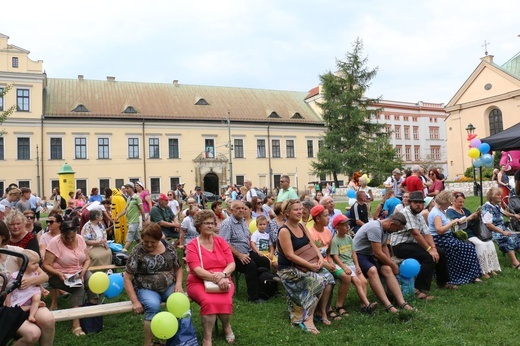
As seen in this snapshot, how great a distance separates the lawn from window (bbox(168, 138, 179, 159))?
3660 centimetres

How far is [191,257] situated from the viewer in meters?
4.87

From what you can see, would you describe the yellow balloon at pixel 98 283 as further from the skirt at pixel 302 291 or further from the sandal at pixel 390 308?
the sandal at pixel 390 308

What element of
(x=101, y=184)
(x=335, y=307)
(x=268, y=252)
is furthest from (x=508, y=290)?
(x=101, y=184)

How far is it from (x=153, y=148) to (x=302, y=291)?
37873mm

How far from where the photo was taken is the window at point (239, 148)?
43938mm

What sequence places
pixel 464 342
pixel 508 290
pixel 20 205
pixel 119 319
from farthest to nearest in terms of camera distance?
pixel 20 205, pixel 508 290, pixel 119 319, pixel 464 342

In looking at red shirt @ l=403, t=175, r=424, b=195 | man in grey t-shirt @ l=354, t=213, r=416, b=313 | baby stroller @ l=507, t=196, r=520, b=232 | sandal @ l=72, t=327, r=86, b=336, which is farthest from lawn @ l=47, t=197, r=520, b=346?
red shirt @ l=403, t=175, r=424, b=195

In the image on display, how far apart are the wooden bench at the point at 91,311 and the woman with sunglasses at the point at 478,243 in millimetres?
5539

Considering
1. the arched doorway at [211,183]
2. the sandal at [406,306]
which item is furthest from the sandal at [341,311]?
the arched doorway at [211,183]

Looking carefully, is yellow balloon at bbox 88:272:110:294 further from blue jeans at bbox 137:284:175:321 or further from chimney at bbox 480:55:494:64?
chimney at bbox 480:55:494:64

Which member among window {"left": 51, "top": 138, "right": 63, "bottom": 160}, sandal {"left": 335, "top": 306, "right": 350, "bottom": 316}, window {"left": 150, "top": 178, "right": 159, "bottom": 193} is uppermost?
window {"left": 51, "top": 138, "right": 63, "bottom": 160}

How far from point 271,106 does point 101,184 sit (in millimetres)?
19066

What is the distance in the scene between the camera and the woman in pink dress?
15.2ft

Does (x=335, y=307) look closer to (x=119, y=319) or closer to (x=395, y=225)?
(x=395, y=225)
